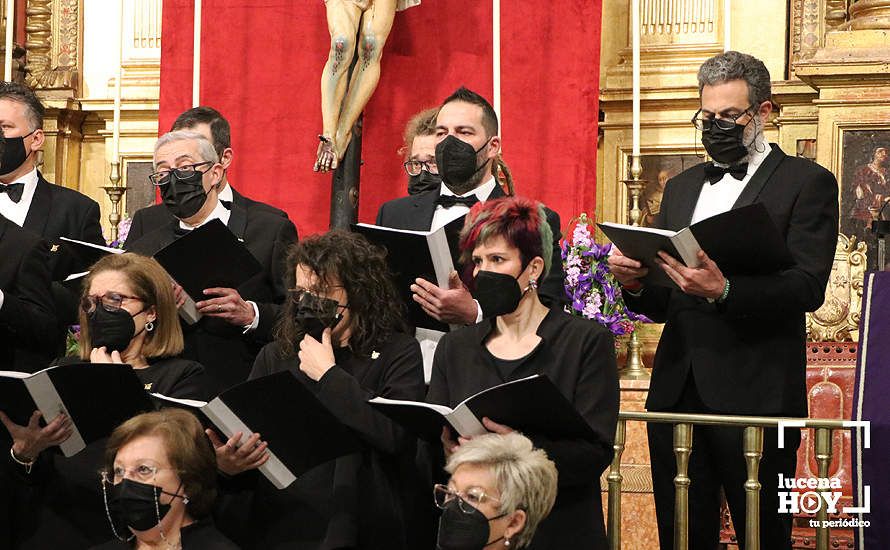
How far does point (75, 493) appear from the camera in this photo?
399 centimetres

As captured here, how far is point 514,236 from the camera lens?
3674 millimetres

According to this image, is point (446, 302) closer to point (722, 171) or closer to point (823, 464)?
point (722, 171)

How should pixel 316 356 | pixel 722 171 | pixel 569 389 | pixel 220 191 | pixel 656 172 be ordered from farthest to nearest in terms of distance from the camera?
pixel 656 172 → pixel 220 191 → pixel 722 171 → pixel 316 356 → pixel 569 389

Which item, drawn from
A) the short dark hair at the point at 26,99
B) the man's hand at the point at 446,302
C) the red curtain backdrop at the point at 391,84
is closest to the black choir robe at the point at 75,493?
the man's hand at the point at 446,302

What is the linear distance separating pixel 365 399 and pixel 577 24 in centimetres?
403

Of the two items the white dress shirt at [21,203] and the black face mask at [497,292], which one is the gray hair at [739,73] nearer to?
the black face mask at [497,292]

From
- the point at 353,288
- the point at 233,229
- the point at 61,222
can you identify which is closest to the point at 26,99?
the point at 61,222

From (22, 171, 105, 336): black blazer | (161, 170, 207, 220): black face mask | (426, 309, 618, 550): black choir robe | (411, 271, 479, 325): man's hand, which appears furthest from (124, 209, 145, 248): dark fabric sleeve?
(426, 309, 618, 550): black choir robe

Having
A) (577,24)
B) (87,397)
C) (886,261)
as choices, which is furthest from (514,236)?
(577,24)

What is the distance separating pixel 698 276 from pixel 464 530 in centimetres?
105

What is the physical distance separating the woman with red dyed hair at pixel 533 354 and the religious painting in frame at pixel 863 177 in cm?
334

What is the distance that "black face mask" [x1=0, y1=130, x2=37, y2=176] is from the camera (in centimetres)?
496

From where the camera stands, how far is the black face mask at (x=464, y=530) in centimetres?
325

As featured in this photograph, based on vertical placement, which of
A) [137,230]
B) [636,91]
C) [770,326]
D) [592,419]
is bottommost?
[592,419]
